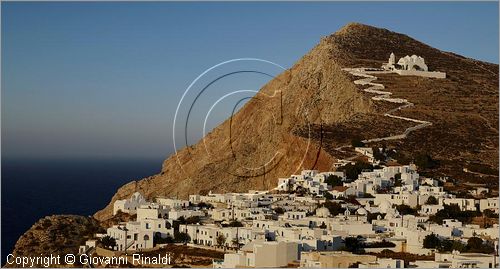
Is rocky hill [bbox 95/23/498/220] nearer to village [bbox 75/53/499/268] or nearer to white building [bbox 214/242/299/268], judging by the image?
village [bbox 75/53/499/268]

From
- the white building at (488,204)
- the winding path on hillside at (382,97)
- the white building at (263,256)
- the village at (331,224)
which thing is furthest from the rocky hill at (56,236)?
the winding path on hillside at (382,97)

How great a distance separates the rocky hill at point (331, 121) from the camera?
4841 centimetres

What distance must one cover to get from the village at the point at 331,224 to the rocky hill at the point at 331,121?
5165 mm

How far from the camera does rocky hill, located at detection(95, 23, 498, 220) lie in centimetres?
4841

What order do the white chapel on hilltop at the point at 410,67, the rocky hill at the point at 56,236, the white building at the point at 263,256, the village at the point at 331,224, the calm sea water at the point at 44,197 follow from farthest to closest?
the white chapel on hilltop at the point at 410,67, the calm sea water at the point at 44,197, the rocky hill at the point at 56,236, the village at the point at 331,224, the white building at the point at 263,256

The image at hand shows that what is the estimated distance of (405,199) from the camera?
37.2 m

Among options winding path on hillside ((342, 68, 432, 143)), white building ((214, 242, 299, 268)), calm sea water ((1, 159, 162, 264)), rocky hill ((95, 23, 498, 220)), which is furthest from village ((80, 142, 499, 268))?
calm sea water ((1, 159, 162, 264))

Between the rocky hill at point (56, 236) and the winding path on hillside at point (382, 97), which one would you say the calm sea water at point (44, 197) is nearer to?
the rocky hill at point (56, 236)

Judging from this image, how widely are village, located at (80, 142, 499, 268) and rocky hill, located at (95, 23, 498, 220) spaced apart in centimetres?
517

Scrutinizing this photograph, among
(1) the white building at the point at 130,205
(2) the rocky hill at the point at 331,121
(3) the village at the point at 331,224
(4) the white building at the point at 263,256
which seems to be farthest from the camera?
(2) the rocky hill at the point at 331,121

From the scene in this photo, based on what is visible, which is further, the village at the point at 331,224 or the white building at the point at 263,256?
the village at the point at 331,224

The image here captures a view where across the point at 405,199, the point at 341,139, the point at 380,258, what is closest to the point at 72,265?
the point at 380,258

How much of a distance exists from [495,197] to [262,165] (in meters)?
16.0

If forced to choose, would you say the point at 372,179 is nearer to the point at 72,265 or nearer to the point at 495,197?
the point at 495,197
